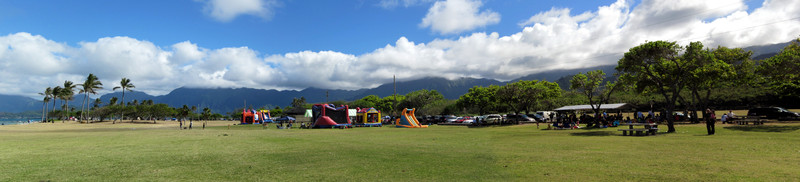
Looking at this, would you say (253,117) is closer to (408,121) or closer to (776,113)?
(408,121)

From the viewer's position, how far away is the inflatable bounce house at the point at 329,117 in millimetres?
34750

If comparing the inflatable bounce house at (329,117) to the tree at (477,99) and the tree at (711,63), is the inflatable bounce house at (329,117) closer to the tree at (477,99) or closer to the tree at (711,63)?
the tree at (477,99)

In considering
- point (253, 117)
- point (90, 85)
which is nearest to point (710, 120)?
point (253, 117)

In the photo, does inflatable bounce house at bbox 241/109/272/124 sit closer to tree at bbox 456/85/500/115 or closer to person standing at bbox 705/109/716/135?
tree at bbox 456/85/500/115

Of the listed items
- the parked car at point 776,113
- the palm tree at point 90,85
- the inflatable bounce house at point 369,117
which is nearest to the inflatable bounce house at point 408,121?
the inflatable bounce house at point 369,117

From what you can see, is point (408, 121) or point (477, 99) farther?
point (477, 99)

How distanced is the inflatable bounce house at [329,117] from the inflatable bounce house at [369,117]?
3567 mm

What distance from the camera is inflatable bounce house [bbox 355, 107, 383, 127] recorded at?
4028 cm

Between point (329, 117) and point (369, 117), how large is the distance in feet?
21.0

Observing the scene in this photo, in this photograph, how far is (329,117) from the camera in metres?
35.7

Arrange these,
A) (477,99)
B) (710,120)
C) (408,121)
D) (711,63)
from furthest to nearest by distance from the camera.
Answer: (477,99) < (408,121) < (711,63) < (710,120)

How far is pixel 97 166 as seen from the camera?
8672mm

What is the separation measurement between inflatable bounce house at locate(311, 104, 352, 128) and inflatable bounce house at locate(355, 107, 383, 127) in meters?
3.57

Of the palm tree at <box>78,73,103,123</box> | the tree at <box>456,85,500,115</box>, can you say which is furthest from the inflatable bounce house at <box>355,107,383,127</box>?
the palm tree at <box>78,73,103,123</box>
